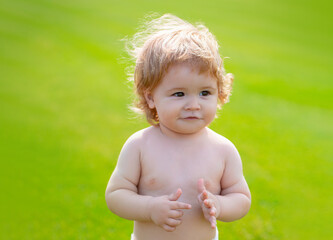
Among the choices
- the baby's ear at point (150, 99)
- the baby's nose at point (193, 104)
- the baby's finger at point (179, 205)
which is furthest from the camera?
the baby's ear at point (150, 99)

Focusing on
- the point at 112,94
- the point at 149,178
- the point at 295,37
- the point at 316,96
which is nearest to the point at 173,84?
the point at 149,178

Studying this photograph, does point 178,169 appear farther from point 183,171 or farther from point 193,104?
point 193,104

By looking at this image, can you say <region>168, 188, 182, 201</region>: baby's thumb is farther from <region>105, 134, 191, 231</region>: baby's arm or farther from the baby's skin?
the baby's skin

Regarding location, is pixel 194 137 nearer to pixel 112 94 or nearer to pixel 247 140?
pixel 247 140

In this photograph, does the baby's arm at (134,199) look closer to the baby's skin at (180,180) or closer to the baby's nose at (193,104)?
the baby's skin at (180,180)

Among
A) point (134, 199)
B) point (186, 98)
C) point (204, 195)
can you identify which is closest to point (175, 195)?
point (204, 195)

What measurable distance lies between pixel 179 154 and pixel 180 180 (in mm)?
154

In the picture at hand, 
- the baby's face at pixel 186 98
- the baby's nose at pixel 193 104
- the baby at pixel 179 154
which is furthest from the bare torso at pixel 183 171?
the baby's nose at pixel 193 104

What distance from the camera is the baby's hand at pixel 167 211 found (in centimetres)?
245

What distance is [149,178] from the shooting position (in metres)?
2.68

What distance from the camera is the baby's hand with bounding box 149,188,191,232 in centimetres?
245

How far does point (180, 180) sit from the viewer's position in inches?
105

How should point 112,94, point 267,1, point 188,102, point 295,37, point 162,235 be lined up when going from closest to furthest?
point 188,102, point 162,235, point 112,94, point 295,37, point 267,1

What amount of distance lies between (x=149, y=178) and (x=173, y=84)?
577 mm
